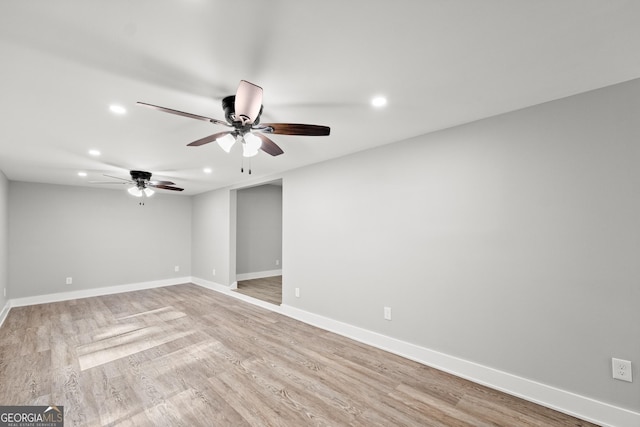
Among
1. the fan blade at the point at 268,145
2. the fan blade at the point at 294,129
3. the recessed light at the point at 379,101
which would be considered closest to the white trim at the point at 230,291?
the fan blade at the point at 268,145

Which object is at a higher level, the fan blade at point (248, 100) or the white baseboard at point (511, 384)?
the fan blade at point (248, 100)

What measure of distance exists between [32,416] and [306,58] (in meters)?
3.26

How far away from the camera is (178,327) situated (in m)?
3.80

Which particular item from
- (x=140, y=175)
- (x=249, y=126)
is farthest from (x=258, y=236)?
(x=249, y=126)

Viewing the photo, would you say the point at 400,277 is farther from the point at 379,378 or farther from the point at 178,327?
the point at 178,327

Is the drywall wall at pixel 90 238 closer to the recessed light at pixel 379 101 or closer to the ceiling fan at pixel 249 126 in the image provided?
the ceiling fan at pixel 249 126

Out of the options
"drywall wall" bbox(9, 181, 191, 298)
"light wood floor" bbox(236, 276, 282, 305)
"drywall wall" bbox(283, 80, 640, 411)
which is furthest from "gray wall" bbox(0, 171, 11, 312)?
"drywall wall" bbox(283, 80, 640, 411)

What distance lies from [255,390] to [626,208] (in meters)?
3.12

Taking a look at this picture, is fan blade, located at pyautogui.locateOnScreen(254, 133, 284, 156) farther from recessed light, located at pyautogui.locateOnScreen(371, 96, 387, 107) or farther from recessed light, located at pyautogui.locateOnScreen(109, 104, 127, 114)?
recessed light, located at pyautogui.locateOnScreen(109, 104, 127, 114)

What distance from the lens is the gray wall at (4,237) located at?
4.14 metres

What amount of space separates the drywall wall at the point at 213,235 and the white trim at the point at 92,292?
635 mm

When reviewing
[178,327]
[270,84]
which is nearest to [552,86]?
[270,84]

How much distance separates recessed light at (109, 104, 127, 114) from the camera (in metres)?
2.11

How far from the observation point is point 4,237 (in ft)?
14.2
